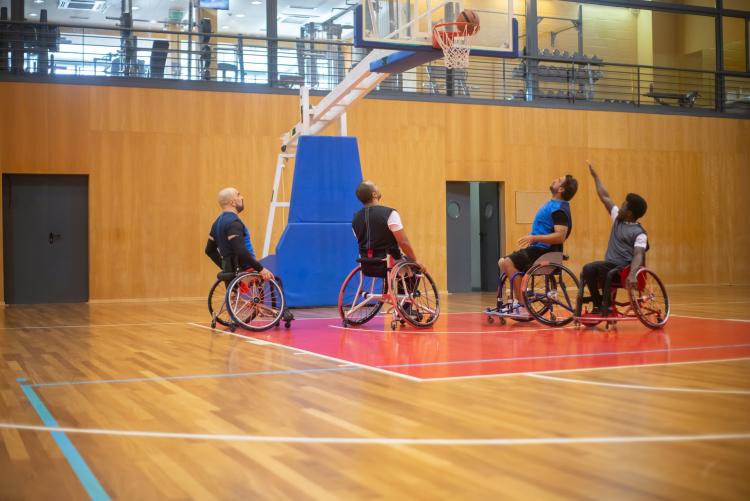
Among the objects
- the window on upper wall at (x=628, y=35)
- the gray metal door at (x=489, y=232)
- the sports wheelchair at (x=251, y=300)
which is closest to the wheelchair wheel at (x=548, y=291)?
the sports wheelchair at (x=251, y=300)

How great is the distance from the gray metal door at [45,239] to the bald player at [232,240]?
4.91 m

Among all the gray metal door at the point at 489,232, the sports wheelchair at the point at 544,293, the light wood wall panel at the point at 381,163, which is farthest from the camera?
the gray metal door at the point at 489,232

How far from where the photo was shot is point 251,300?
22.6 feet

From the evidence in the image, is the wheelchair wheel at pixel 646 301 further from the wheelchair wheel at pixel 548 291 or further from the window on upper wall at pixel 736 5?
the window on upper wall at pixel 736 5

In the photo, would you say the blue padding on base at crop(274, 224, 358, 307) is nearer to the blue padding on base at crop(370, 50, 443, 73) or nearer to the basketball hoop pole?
the basketball hoop pole

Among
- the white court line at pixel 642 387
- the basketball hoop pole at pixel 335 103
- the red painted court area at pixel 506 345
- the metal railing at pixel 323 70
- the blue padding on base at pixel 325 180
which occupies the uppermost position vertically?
the metal railing at pixel 323 70

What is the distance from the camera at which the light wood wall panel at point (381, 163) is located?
1123 centimetres

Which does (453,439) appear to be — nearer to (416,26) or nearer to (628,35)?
(416,26)

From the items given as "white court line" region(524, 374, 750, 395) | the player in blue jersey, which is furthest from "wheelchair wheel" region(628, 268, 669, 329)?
"white court line" region(524, 374, 750, 395)

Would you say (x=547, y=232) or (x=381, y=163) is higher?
(x=381, y=163)

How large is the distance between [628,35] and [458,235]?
498 cm

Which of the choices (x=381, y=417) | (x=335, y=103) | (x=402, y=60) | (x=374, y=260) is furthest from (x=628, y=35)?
(x=381, y=417)

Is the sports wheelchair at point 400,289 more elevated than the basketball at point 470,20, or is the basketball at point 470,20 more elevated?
the basketball at point 470,20

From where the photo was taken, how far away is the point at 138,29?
1147cm
